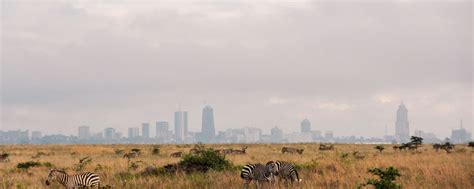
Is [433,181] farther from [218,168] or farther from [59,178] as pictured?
[59,178]

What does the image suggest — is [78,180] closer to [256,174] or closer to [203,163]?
[256,174]

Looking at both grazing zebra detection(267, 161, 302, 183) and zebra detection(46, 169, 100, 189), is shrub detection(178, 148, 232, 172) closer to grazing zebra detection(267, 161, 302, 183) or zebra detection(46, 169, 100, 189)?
grazing zebra detection(267, 161, 302, 183)

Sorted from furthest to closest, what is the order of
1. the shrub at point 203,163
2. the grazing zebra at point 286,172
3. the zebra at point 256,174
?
the shrub at point 203,163 < the grazing zebra at point 286,172 < the zebra at point 256,174

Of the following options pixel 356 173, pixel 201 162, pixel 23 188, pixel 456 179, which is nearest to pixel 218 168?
pixel 201 162

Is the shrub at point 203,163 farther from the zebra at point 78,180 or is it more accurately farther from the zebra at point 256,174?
the zebra at point 256,174

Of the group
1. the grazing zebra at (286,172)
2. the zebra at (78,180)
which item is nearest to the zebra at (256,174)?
the grazing zebra at (286,172)

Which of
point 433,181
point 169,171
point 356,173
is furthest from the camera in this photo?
point 169,171

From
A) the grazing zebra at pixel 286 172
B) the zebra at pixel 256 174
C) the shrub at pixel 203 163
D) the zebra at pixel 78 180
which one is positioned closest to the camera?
the zebra at pixel 256 174

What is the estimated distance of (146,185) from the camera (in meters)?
17.8

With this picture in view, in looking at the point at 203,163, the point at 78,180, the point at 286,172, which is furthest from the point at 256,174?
the point at 203,163

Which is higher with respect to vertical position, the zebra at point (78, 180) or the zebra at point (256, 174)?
the zebra at point (256, 174)

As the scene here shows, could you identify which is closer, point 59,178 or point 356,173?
point 59,178

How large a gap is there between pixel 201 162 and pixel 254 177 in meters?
6.85

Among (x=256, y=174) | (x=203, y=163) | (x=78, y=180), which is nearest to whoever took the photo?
(x=256, y=174)
